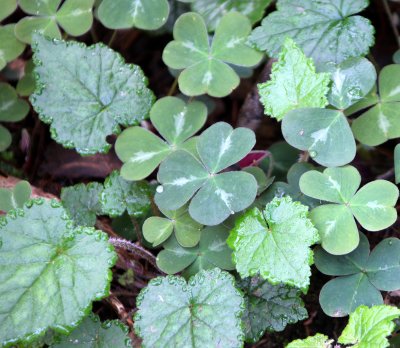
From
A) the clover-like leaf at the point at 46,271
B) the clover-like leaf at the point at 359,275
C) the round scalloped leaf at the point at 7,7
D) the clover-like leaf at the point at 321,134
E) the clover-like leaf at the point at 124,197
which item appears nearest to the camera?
the clover-like leaf at the point at 46,271

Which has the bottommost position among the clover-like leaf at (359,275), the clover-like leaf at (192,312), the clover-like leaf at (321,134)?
the clover-like leaf at (359,275)

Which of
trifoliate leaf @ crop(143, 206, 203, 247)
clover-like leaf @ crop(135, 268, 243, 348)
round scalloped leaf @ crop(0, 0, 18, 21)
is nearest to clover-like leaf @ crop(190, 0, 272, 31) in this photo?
round scalloped leaf @ crop(0, 0, 18, 21)

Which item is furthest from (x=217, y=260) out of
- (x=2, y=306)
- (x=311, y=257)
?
(x=2, y=306)

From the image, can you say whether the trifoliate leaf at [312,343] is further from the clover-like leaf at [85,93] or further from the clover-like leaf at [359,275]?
the clover-like leaf at [85,93]

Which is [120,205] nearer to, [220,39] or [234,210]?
[234,210]

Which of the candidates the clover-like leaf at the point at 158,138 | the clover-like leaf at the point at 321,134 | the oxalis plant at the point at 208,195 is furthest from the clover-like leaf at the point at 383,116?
the clover-like leaf at the point at 158,138

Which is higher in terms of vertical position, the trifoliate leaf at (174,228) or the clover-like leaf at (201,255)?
the trifoliate leaf at (174,228)

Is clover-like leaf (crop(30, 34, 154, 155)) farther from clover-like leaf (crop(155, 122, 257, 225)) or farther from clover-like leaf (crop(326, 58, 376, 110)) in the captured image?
clover-like leaf (crop(326, 58, 376, 110))
